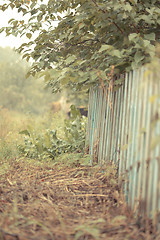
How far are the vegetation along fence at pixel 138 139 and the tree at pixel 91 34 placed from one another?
0.33 meters

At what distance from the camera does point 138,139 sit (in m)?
2.50

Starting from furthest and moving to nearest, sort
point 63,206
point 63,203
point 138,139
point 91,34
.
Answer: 1. point 91,34
2. point 63,203
3. point 63,206
4. point 138,139

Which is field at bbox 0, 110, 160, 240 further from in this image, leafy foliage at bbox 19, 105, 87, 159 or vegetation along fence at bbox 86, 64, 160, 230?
leafy foliage at bbox 19, 105, 87, 159

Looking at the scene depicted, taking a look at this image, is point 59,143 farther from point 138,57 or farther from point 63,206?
point 138,57

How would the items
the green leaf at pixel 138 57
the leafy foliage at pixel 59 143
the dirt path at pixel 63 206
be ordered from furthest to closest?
1. the leafy foliage at pixel 59 143
2. the green leaf at pixel 138 57
3. the dirt path at pixel 63 206

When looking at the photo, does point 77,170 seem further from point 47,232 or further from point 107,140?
point 47,232

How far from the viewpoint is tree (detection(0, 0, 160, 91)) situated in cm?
317

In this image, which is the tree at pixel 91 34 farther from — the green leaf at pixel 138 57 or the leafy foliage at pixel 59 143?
the leafy foliage at pixel 59 143

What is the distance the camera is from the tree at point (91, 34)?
317cm

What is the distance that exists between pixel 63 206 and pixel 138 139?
3.45 feet

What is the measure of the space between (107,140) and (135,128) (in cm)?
124

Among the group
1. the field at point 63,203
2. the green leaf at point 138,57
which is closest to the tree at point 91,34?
the green leaf at point 138,57

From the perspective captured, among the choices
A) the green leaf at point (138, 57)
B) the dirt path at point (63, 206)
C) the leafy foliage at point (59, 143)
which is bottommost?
the dirt path at point (63, 206)

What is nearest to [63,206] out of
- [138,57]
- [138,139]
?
[138,139]
